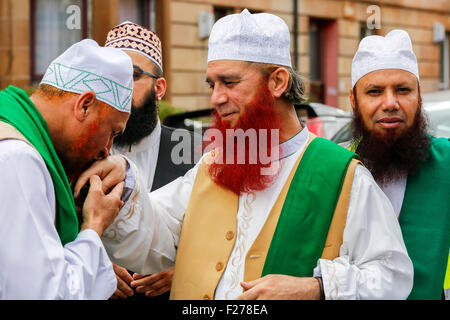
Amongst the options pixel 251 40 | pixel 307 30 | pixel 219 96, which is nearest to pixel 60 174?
pixel 219 96

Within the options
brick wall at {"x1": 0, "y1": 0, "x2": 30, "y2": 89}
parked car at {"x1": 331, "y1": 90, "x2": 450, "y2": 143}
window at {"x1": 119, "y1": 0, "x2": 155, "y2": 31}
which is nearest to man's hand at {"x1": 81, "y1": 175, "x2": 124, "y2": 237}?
parked car at {"x1": 331, "y1": 90, "x2": 450, "y2": 143}

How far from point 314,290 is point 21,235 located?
1072mm

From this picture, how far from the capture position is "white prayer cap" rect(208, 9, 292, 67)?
2.47 m

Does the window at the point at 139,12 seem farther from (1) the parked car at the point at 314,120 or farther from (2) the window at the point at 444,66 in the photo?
(2) the window at the point at 444,66

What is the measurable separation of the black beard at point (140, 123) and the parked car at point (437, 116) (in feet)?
4.36

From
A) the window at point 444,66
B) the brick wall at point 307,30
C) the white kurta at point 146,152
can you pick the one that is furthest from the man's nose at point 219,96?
the window at point 444,66

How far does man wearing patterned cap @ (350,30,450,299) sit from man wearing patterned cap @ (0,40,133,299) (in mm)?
1392

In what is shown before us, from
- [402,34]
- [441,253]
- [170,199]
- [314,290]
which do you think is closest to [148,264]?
[170,199]

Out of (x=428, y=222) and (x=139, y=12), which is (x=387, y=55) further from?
(x=139, y=12)

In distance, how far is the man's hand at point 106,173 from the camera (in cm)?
218

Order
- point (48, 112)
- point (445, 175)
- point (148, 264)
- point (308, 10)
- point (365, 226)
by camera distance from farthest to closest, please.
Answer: point (308, 10)
point (445, 175)
point (148, 264)
point (365, 226)
point (48, 112)

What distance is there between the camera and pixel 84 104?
6.79 feet

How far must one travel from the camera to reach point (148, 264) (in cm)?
251

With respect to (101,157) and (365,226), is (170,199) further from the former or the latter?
(365,226)
